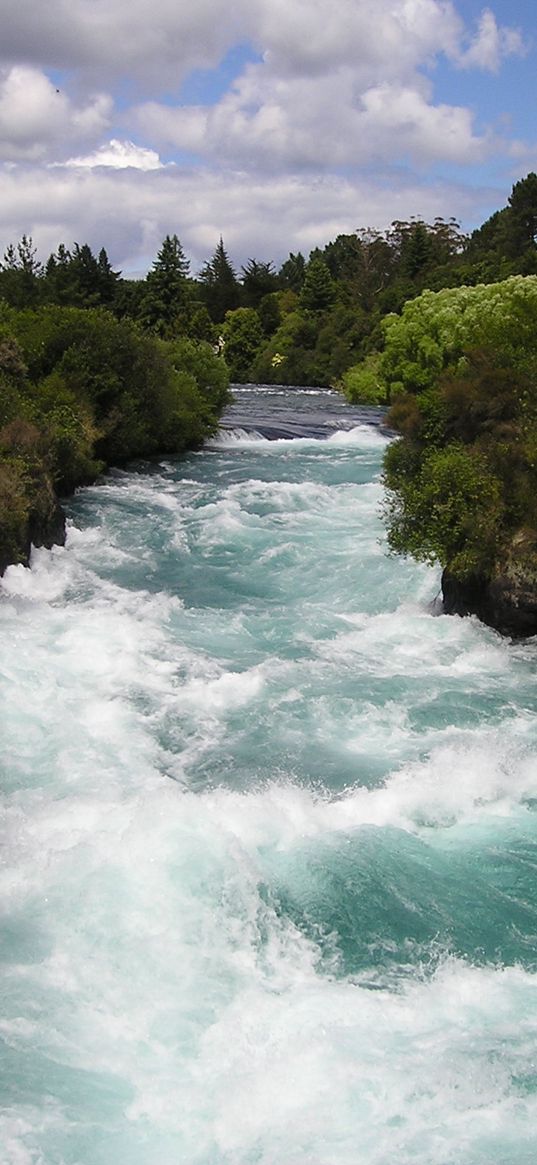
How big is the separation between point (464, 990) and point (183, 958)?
2052 millimetres

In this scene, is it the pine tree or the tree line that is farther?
the pine tree

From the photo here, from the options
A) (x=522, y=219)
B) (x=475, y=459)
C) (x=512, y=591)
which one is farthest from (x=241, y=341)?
(x=512, y=591)

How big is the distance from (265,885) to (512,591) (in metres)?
7.14

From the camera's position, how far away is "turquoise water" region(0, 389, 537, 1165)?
5.88 meters

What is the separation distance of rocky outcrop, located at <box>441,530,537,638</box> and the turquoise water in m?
0.35

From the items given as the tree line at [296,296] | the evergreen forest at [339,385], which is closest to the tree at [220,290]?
the tree line at [296,296]

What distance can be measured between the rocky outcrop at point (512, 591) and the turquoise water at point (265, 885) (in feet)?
1.15

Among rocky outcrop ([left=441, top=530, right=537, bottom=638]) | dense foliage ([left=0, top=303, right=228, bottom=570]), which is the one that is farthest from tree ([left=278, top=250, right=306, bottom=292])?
rocky outcrop ([left=441, top=530, right=537, bottom=638])

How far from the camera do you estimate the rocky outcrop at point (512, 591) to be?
1363cm

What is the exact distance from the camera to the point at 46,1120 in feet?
19.0

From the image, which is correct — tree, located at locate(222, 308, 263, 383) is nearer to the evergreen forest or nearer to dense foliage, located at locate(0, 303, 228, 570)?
the evergreen forest

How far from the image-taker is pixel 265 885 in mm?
8000

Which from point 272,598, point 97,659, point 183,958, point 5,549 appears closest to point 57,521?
point 5,549

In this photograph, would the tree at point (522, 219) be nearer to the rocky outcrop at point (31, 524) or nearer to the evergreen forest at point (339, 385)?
the evergreen forest at point (339, 385)
